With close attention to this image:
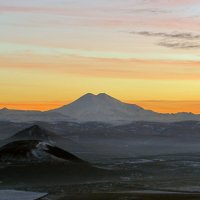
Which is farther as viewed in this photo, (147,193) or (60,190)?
(60,190)

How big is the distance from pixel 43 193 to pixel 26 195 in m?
9.90

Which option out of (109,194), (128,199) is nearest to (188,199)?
(128,199)

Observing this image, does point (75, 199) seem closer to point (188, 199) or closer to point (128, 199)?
point (128, 199)

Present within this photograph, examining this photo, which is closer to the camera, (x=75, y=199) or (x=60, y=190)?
(x=75, y=199)

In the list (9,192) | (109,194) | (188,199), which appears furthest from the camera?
(9,192)

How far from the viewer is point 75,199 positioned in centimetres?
16488

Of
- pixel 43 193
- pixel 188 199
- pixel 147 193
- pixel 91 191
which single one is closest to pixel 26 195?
pixel 43 193

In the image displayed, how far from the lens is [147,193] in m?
180

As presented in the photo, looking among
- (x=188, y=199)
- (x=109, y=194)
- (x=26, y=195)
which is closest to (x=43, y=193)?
(x=26, y=195)

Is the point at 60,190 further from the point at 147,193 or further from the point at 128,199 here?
the point at 128,199

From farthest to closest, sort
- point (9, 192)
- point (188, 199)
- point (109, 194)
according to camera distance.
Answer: point (9, 192) < point (109, 194) < point (188, 199)

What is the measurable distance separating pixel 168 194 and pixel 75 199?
29.4m

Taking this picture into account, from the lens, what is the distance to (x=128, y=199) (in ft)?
523

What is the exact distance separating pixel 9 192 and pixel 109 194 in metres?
32.9
